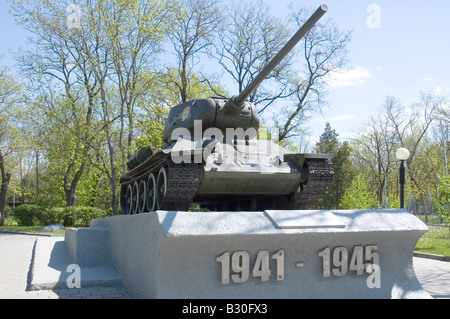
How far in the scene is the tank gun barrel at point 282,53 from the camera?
20.8 feet

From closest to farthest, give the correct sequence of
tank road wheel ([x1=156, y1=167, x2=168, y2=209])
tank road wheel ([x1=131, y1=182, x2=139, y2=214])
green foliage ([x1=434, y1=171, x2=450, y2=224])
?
tank road wheel ([x1=156, y1=167, x2=168, y2=209]) < tank road wheel ([x1=131, y1=182, x2=139, y2=214]) < green foliage ([x1=434, y1=171, x2=450, y2=224])

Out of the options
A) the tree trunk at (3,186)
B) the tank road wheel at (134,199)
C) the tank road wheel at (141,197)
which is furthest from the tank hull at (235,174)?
the tree trunk at (3,186)

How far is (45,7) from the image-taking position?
22.9 metres

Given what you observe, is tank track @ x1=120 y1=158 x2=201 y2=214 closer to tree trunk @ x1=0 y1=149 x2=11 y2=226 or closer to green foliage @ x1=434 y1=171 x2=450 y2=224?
green foliage @ x1=434 y1=171 x2=450 y2=224

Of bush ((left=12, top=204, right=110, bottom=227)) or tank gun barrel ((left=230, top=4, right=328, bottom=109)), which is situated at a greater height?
tank gun barrel ((left=230, top=4, right=328, bottom=109))

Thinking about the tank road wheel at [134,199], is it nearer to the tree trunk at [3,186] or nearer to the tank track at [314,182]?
the tank track at [314,182]

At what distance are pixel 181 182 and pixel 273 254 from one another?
2.72 m

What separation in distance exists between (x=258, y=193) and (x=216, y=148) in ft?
3.99

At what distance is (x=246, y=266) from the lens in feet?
14.9

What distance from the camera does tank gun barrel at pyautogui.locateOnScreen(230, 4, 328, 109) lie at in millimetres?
6339

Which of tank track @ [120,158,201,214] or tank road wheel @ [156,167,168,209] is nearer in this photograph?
tank track @ [120,158,201,214]

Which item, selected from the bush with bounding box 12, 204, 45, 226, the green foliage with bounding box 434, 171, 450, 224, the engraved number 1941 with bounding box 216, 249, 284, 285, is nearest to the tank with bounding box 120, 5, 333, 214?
the engraved number 1941 with bounding box 216, 249, 284, 285

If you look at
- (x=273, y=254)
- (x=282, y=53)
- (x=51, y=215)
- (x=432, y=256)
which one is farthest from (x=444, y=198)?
(x=51, y=215)

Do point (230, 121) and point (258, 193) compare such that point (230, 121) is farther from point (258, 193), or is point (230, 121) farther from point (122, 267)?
point (122, 267)
